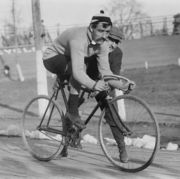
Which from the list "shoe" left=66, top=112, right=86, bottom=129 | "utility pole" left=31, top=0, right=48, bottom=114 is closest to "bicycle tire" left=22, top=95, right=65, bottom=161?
"shoe" left=66, top=112, right=86, bottom=129

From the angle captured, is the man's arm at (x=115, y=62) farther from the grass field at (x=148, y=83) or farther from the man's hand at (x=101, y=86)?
the grass field at (x=148, y=83)

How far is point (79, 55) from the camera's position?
5879 millimetres

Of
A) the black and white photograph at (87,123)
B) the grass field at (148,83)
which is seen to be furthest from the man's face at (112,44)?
the grass field at (148,83)

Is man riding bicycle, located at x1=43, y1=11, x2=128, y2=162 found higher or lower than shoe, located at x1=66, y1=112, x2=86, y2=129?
higher

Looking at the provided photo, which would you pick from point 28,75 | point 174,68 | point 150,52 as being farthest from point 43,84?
point 150,52

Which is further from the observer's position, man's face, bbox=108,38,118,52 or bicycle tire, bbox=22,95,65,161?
bicycle tire, bbox=22,95,65,161

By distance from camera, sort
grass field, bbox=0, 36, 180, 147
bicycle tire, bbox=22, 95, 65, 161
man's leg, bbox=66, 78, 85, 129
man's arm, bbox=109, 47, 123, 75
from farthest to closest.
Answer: grass field, bbox=0, 36, 180, 147
man's arm, bbox=109, 47, 123, 75
bicycle tire, bbox=22, 95, 65, 161
man's leg, bbox=66, 78, 85, 129

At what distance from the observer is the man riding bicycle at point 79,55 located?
5.90 m

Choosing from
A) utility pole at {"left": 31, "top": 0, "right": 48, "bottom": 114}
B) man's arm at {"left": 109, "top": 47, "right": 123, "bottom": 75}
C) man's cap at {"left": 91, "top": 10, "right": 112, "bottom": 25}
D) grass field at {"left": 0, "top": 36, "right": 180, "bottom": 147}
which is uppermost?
man's cap at {"left": 91, "top": 10, "right": 112, "bottom": 25}

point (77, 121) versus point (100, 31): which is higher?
point (100, 31)

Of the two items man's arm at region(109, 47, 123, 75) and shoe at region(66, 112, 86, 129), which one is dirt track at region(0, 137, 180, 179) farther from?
man's arm at region(109, 47, 123, 75)

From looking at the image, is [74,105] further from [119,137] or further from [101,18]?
[101,18]

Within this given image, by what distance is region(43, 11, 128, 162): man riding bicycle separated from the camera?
5.90 m

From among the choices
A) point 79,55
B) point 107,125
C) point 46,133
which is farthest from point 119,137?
point 46,133
